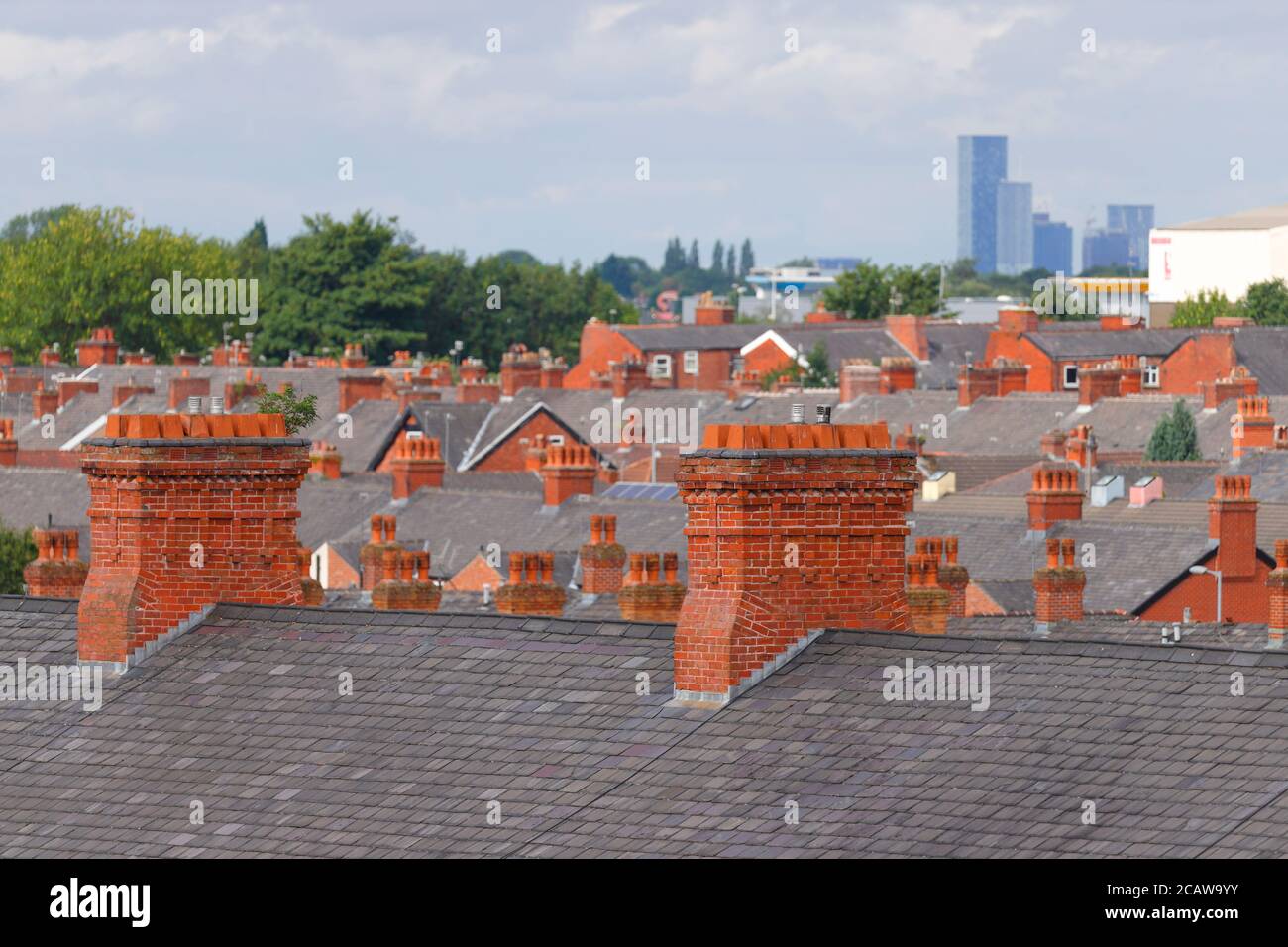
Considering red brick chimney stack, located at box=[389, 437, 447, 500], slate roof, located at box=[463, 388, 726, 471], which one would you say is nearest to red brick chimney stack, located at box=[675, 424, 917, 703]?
red brick chimney stack, located at box=[389, 437, 447, 500]

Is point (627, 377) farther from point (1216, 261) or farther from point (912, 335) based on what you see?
point (1216, 261)

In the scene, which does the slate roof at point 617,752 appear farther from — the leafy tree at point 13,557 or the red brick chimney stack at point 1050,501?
the leafy tree at point 13,557

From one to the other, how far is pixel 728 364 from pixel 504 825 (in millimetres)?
120244

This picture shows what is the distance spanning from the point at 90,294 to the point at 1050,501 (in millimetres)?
108361

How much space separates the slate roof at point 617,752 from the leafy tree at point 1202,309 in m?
135

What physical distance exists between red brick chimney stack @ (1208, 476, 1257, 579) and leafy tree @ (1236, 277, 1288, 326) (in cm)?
9820

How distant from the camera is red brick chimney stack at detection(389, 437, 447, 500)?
74812mm

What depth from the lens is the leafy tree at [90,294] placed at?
162500 millimetres

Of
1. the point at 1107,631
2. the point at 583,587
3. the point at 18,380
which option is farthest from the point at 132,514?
the point at 18,380

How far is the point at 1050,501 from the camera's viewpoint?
208ft

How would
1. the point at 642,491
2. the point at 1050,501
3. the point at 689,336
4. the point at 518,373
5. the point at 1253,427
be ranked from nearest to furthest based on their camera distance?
1. the point at 1050,501
2. the point at 642,491
3. the point at 1253,427
4. the point at 518,373
5. the point at 689,336

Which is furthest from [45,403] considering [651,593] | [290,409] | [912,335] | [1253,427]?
[290,409]

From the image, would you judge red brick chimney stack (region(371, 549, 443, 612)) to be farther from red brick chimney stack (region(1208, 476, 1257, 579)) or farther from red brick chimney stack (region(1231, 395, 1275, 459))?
red brick chimney stack (region(1231, 395, 1275, 459))
